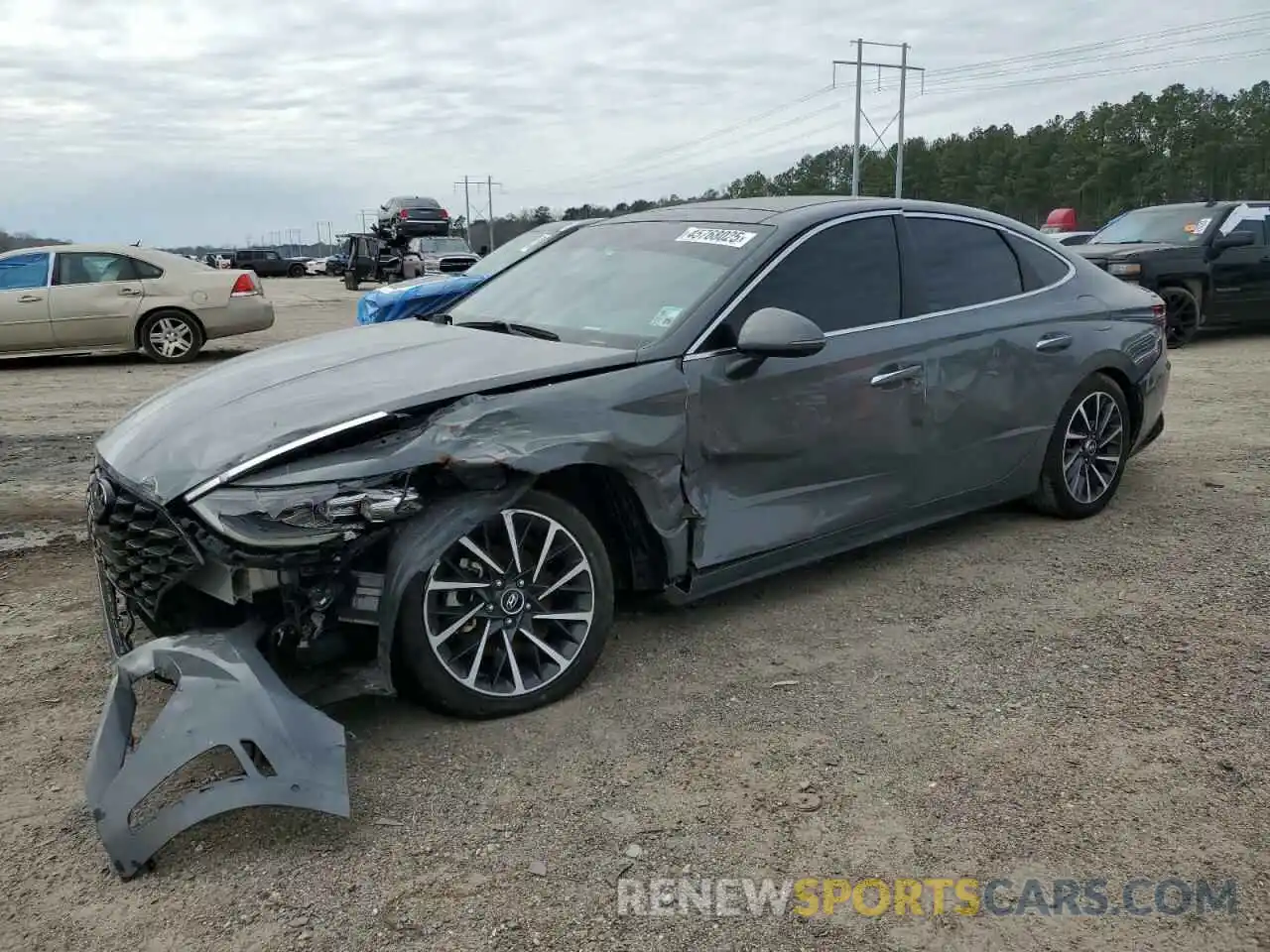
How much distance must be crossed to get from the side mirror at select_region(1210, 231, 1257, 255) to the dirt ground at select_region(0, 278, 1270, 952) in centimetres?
875

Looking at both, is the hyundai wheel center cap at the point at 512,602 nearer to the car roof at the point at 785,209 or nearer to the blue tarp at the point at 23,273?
the car roof at the point at 785,209

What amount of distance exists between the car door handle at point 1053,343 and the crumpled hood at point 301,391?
2.28m

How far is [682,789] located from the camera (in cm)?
287

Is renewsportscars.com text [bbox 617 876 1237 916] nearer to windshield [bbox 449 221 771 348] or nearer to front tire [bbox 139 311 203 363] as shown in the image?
windshield [bbox 449 221 771 348]

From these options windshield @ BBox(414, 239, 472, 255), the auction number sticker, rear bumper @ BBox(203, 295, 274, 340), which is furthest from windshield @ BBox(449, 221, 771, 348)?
windshield @ BBox(414, 239, 472, 255)

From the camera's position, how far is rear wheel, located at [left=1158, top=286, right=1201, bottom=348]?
11.8m

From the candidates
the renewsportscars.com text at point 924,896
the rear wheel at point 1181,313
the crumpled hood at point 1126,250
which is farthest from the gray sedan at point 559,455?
the rear wheel at point 1181,313

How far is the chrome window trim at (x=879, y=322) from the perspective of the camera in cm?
367

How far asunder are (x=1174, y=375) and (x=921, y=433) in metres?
7.11

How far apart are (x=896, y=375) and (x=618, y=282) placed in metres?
1.19

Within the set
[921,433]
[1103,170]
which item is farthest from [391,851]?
[1103,170]

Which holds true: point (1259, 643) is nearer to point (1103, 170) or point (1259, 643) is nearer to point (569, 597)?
point (569, 597)

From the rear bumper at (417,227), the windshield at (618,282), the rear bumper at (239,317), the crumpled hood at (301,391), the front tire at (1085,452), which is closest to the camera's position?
the crumpled hood at (301,391)

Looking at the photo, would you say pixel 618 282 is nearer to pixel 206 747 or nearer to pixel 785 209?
pixel 785 209
